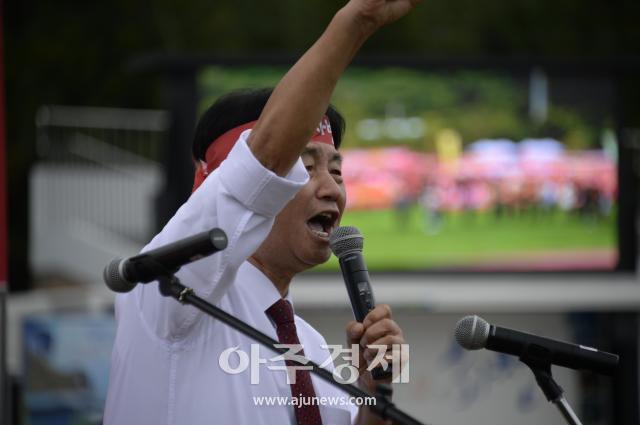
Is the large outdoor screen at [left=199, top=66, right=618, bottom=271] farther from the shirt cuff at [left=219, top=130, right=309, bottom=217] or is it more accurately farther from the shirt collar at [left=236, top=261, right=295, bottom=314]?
the shirt cuff at [left=219, top=130, right=309, bottom=217]

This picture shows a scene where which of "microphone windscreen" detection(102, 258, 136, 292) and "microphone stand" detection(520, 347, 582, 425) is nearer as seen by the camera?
"microphone windscreen" detection(102, 258, 136, 292)

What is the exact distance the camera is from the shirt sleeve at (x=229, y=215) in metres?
2.07

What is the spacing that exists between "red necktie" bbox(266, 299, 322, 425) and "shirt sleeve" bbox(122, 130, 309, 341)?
319 millimetres

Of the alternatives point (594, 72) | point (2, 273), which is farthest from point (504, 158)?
point (2, 273)

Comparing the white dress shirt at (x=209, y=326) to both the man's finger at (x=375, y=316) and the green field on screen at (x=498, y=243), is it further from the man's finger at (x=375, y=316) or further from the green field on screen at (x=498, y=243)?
the green field on screen at (x=498, y=243)

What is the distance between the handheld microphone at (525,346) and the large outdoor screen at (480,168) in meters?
6.59

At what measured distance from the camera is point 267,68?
8500 mm

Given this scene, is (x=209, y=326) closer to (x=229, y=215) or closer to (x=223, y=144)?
(x=229, y=215)

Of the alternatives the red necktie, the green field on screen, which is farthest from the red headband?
the green field on screen

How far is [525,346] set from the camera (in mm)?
2279

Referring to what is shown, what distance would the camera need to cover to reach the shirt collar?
248 cm

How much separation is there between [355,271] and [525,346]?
38 cm

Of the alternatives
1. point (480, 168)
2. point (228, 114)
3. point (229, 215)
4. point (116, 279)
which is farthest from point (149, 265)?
point (480, 168)

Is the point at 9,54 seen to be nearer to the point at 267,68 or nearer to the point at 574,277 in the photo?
the point at 267,68
